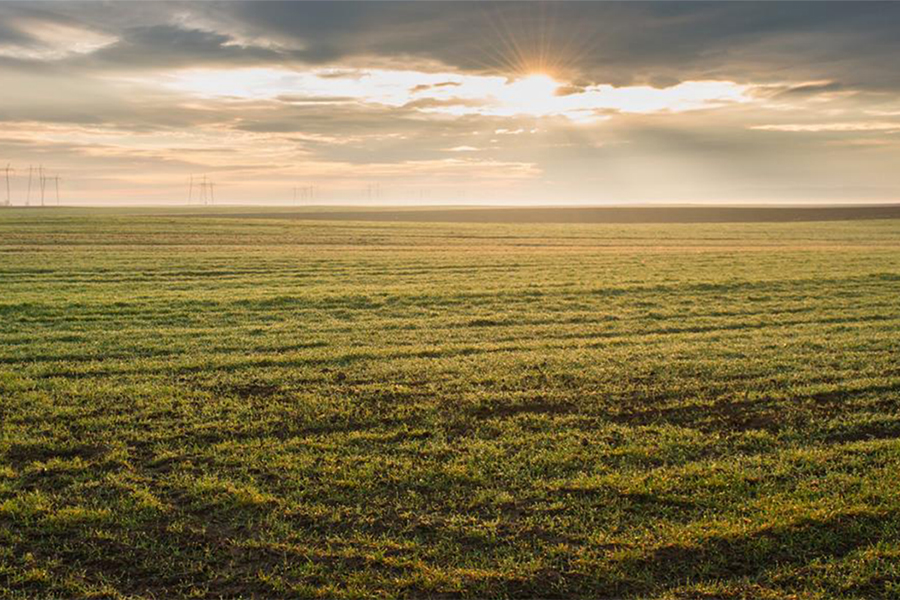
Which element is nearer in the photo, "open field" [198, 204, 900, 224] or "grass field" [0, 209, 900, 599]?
"grass field" [0, 209, 900, 599]

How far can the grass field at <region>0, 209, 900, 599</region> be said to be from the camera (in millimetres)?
7012

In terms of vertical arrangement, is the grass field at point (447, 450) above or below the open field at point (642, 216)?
below

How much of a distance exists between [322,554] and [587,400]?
21.6 ft

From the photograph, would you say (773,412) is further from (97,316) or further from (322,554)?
(97,316)

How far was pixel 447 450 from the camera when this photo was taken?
32.8ft

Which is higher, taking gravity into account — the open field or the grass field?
the open field

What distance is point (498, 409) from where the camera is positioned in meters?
12.0

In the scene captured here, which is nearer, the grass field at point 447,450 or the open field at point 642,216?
the grass field at point 447,450

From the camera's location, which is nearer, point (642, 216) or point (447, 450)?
point (447, 450)

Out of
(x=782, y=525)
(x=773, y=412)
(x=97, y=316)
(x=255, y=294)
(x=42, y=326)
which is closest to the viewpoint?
(x=782, y=525)

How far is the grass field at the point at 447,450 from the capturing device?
7.01m

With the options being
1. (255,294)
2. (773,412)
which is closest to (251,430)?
(773,412)

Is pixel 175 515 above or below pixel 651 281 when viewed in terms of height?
below

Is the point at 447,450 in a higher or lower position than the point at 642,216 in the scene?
lower
